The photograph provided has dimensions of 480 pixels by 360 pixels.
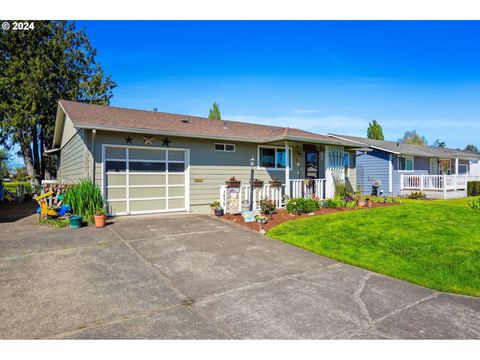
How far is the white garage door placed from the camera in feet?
29.7

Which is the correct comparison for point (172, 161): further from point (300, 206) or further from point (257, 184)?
point (300, 206)

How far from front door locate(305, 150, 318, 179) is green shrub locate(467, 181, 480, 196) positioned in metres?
12.7

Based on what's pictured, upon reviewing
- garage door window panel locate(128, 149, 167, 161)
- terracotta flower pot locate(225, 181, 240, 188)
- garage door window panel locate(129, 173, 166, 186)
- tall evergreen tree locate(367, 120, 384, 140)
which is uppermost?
tall evergreen tree locate(367, 120, 384, 140)

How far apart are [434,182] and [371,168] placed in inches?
158

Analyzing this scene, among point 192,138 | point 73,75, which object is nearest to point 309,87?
point 192,138

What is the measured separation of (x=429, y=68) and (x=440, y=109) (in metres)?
4.59

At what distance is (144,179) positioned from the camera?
9.61 metres

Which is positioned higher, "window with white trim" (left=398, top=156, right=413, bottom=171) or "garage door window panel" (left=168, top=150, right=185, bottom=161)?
"window with white trim" (left=398, top=156, right=413, bottom=171)

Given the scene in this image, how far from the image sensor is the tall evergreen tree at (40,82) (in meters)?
19.4

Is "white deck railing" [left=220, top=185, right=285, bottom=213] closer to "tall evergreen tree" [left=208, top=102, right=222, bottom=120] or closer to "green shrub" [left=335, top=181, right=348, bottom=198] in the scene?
"green shrub" [left=335, top=181, right=348, bottom=198]

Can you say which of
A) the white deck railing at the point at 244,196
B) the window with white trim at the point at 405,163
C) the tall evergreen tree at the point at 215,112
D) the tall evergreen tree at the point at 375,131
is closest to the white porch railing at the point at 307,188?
the white deck railing at the point at 244,196

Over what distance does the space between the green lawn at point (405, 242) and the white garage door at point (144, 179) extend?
427cm

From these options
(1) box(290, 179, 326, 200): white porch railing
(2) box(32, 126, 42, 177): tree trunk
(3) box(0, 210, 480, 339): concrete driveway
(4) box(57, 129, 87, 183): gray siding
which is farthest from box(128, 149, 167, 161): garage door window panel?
(2) box(32, 126, 42, 177): tree trunk

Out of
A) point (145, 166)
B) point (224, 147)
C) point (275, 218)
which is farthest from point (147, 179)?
point (275, 218)
